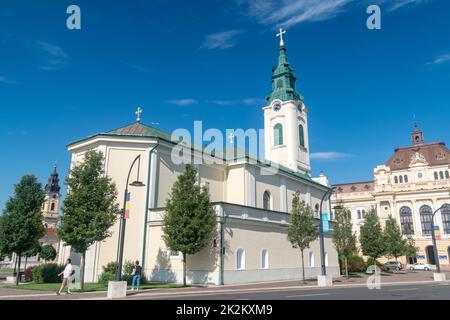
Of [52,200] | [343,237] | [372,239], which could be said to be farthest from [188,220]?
[52,200]

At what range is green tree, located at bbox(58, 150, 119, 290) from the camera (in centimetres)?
2088

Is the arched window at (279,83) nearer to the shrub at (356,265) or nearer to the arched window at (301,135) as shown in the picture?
the arched window at (301,135)

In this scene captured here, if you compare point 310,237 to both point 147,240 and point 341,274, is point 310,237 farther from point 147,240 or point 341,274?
point 341,274

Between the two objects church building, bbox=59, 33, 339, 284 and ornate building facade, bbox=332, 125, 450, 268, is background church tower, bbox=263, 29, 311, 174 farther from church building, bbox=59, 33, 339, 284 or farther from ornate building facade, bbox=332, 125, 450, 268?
ornate building facade, bbox=332, 125, 450, 268

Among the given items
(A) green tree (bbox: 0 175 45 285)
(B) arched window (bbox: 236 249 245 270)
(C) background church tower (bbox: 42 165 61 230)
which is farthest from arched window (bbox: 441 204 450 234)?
(C) background church tower (bbox: 42 165 61 230)

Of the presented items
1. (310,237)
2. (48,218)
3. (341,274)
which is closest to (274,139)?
(341,274)

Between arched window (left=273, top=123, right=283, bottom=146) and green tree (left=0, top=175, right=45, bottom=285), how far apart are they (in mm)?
32989

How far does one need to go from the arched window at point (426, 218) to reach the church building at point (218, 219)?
4377 cm

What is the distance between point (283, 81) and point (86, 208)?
39606mm

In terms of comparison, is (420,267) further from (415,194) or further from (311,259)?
(311,259)

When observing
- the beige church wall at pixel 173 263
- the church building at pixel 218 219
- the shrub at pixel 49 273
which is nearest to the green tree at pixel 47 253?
the church building at pixel 218 219

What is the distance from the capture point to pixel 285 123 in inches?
2042

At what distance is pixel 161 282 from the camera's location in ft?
85.6

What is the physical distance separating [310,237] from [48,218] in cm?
8819
